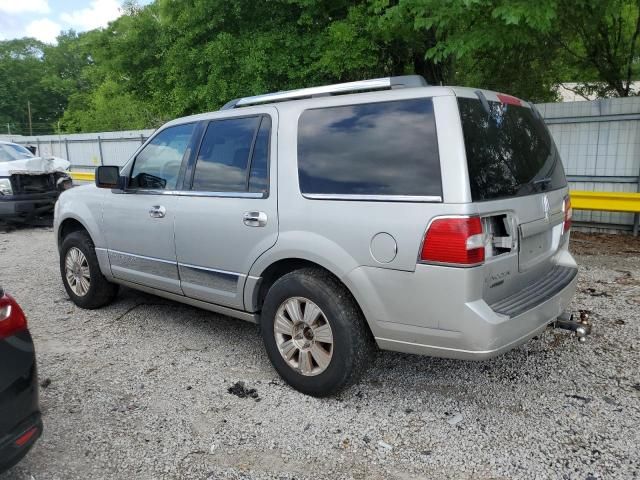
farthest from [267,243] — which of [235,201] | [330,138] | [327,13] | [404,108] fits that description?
[327,13]

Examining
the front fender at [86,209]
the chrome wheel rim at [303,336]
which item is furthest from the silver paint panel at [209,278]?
the front fender at [86,209]

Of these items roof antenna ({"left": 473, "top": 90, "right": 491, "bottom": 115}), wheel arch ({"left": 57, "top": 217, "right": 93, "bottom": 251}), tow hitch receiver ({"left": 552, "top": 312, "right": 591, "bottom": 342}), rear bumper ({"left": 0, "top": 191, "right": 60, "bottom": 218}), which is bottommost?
tow hitch receiver ({"left": 552, "top": 312, "right": 591, "bottom": 342})

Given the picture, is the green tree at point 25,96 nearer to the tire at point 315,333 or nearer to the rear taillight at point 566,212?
the tire at point 315,333

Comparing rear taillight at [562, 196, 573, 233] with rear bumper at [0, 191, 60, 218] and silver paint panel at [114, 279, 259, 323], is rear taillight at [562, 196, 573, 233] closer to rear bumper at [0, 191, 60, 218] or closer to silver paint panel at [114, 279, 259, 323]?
silver paint panel at [114, 279, 259, 323]

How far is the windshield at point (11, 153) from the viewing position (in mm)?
10648

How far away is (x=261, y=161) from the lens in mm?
3566

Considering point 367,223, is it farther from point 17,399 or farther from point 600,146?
point 600,146

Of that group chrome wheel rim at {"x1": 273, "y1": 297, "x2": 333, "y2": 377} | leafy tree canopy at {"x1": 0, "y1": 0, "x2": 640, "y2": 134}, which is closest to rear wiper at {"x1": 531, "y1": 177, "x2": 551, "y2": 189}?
chrome wheel rim at {"x1": 273, "y1": 297, "x2": 333, "y2": 377}

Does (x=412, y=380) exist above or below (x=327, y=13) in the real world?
below

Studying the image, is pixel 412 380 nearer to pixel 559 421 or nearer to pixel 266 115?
pixel 559 421

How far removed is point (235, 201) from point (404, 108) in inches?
54.5

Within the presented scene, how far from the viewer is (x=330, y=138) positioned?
3.23m

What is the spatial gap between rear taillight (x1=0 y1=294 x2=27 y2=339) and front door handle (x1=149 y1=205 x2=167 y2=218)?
5.86 ft

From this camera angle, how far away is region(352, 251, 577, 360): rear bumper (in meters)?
2.68
